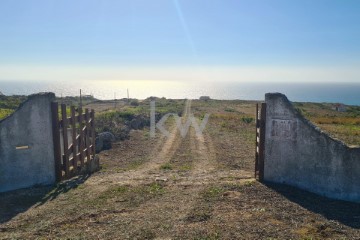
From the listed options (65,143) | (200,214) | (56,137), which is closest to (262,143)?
(200,214)

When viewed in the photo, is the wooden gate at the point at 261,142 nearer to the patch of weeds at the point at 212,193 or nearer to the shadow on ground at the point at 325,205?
the shadow on ground at the point at 325,205

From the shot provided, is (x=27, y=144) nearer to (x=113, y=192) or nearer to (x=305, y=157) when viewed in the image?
(x=113, y=192)

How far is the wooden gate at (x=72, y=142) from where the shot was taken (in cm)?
1062

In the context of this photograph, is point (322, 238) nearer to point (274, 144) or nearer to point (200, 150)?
point (274, 144)

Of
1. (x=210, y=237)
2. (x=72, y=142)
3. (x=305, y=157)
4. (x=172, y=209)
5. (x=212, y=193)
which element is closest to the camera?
(x=210, y=237)

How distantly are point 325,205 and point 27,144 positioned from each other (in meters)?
8.95

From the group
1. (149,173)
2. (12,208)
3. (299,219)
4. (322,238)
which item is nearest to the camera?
(322,238)

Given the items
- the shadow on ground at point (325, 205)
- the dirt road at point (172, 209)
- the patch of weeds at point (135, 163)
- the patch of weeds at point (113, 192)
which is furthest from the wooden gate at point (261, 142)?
the patch of weeds at point (135, 163)

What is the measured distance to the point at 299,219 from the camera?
805cm

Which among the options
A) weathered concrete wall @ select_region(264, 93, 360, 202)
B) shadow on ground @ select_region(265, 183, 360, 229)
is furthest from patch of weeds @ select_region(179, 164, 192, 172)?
shadow on ground @ select_region(265, 183, 360, 229)

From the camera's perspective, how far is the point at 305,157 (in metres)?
9.99

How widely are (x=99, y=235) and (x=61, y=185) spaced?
13.4ft

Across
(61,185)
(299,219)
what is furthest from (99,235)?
(299,219)

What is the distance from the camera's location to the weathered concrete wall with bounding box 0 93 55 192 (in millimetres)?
10094
